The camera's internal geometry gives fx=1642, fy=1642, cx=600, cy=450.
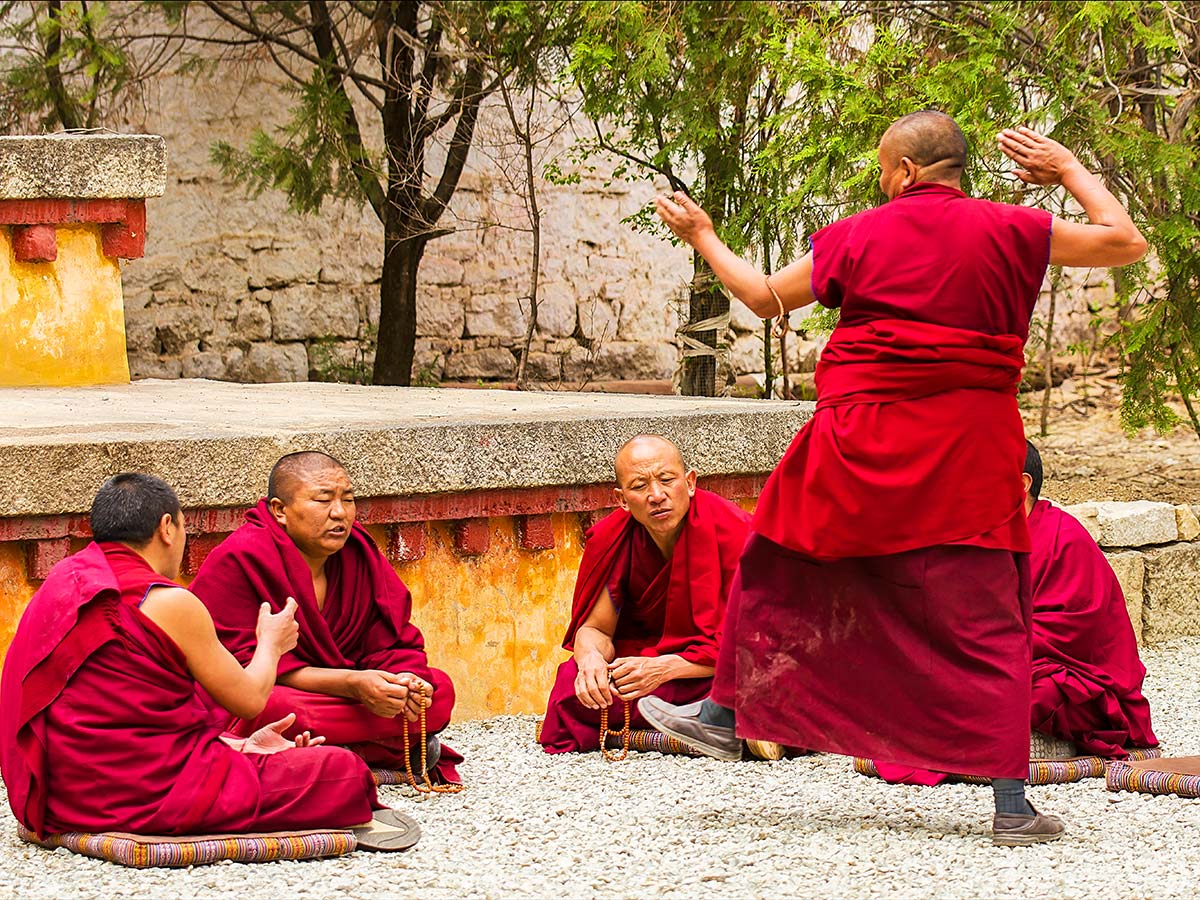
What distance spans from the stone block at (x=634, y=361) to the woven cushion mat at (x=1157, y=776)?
7.23 m

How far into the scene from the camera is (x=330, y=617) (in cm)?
459

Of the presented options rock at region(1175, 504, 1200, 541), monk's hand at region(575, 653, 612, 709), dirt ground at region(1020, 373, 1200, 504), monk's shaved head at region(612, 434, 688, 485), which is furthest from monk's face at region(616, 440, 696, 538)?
dirt ground at region(1020, 373, 1200, 504)

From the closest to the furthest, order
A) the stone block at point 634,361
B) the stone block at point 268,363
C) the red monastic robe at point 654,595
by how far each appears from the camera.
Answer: the red monastic robe at point 654,595, the stone block at point 268,363, the stone block at point 634,361

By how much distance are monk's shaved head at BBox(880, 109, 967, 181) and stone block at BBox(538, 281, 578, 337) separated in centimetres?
768

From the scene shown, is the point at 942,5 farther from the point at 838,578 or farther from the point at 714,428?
the point at 838,578

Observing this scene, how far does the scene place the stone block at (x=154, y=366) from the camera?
35.4 ft

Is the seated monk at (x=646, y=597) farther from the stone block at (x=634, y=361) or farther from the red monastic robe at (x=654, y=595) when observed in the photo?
the stone block at (x=634, y=361)

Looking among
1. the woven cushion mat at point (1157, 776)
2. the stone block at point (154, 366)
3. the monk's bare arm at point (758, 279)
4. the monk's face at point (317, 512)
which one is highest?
the monk's bare arm at point (758, 279)

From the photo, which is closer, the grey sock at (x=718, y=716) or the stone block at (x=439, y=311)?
the grey sock at (x=718, y=716)

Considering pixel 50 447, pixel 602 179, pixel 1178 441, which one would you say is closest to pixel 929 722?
pixel 50 447

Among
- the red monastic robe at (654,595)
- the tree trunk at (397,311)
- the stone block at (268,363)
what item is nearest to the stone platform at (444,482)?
the red monastic robe at (654,595)

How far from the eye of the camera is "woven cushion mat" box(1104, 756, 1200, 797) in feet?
14.4

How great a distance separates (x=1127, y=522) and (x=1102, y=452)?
286 cm

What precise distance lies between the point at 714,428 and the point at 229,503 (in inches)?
68.8
